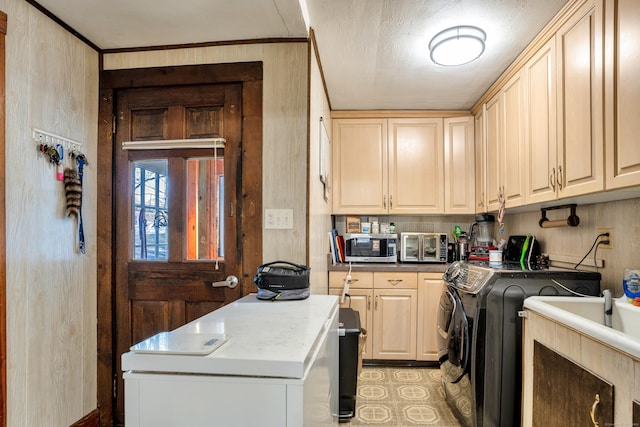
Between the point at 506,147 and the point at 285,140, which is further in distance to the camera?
the point at 506,147

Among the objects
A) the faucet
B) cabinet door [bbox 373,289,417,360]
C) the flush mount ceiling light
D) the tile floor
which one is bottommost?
the tile floor

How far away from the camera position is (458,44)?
76.9 inches

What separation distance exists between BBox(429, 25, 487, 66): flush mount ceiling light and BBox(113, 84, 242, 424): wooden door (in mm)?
1180

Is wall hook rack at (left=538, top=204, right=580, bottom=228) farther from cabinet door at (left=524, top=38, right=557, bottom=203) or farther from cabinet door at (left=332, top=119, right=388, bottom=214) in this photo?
cabinet door at (left=332, top=119, right=388, bottom=214)

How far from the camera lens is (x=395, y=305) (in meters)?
2.97

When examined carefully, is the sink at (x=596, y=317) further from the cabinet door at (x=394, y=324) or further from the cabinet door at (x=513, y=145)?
the cabinet door at (x=394, y=324)

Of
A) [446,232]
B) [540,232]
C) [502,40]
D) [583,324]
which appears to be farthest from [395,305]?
[502,40]

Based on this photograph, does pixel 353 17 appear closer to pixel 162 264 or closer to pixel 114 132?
pixel 114 132

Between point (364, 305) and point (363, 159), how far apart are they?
1362mm

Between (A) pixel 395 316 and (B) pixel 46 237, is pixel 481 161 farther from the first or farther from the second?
(B) pixel 46 237

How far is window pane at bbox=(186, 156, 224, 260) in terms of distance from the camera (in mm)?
1968

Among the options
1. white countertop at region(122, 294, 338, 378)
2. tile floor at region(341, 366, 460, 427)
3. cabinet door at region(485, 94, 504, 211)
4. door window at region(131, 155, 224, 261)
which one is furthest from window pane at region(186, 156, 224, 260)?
cabinet door at region(485, 94, 504, 211)

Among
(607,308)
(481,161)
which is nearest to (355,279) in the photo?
(481,161)

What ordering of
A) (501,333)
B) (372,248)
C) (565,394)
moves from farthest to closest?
1. (372,248)
2. (501,333)
3. (565,394)
